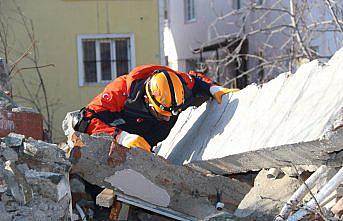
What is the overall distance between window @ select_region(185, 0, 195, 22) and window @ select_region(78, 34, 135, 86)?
7.05 meters

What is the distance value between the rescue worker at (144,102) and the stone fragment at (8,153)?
3.87 feet

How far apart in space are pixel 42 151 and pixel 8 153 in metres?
0.25

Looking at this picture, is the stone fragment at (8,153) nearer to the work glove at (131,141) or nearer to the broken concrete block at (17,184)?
the broken concrete block at (17,184)

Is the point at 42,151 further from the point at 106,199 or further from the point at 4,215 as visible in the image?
the point at 106,199

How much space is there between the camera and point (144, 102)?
18.1 ft

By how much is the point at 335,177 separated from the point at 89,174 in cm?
191

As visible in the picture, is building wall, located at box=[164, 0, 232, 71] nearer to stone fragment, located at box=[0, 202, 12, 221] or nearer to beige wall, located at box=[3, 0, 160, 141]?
beige wall, located at box=[3, 0, 160, 141]

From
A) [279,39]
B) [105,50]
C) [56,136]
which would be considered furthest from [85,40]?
[279,39]

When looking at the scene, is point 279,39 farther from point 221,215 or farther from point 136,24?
point 221,215

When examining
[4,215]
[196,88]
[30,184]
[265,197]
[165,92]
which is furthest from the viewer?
[196,88]

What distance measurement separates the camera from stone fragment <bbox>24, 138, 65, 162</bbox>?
399 centimetres

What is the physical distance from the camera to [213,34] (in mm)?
18625

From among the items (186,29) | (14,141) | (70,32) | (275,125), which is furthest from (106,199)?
(186,29)

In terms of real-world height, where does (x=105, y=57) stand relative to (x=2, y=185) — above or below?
above
